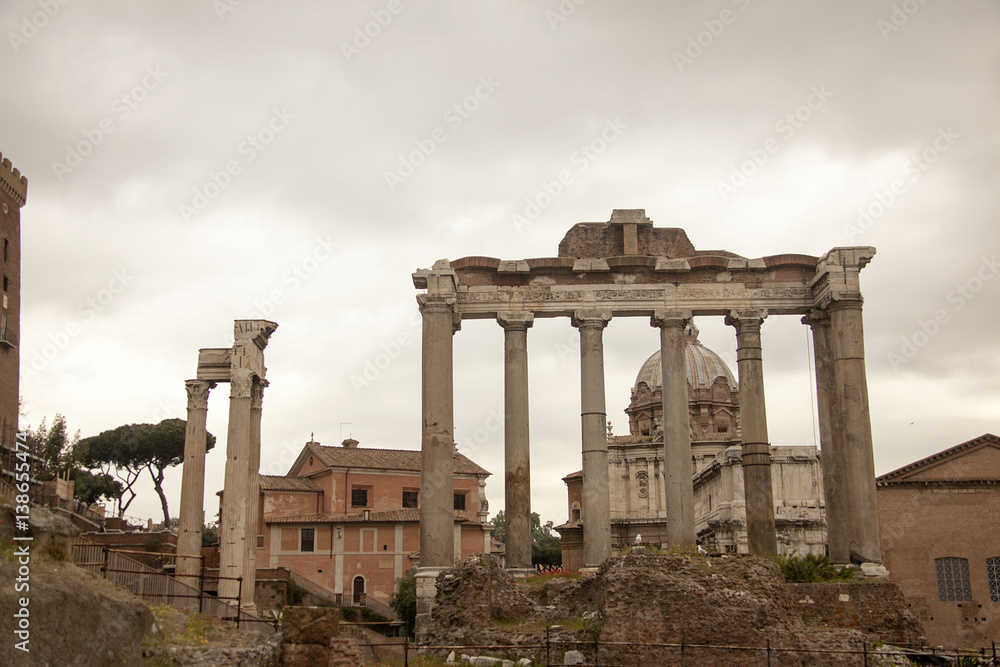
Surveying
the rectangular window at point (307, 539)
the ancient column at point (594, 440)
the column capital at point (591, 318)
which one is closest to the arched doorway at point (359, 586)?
the rectangular window at point (307, 539)

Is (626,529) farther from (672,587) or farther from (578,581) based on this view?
(672,587)

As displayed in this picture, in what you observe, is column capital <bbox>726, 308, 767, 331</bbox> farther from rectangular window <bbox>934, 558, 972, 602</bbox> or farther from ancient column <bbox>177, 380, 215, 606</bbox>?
rectangular window <bbox>934, 558, 972, 602</bbox>

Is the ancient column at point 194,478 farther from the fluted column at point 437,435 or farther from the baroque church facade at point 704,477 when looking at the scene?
the baroque church facade at point 704,477

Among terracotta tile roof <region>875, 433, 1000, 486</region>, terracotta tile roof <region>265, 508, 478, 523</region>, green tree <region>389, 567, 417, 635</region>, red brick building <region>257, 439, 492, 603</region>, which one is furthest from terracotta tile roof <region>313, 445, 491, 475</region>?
terracotta tile roof <region>875, 433, 1000, 486</region>

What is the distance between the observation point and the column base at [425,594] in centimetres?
2042

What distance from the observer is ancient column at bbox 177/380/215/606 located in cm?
2348

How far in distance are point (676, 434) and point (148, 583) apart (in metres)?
11.3

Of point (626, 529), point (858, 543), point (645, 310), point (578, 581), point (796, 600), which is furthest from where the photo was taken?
point (626, 529)

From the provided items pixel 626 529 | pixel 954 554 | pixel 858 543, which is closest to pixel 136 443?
pixel 626 529

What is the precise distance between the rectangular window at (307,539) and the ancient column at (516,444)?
1068 inches

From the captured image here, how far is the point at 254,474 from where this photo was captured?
23.4m

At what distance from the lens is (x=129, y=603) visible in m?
14.1

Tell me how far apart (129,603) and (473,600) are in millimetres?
6621

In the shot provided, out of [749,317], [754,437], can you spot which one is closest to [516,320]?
[749,317]
